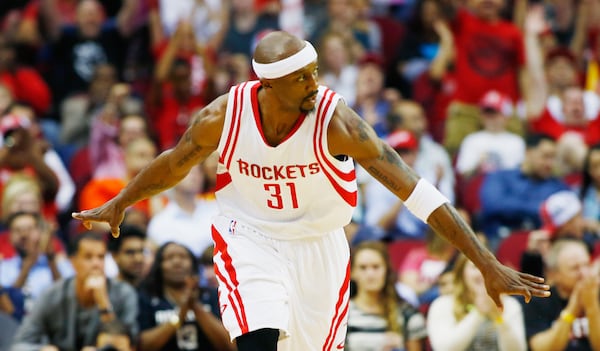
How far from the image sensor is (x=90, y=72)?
47.9ft

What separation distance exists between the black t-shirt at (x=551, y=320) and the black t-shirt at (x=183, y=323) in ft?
7.60

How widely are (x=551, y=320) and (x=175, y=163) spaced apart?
3563 millimetres

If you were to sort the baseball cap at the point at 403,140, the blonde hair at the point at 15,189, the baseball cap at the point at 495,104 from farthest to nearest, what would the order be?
the baseball cap at the point at 495,104 < the baseball cap at the point at 403,140 < the blonde hair at the point at 15,189

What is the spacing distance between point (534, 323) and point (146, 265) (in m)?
3.24

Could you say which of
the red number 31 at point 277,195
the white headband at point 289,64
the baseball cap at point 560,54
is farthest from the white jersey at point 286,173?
the baseball cap at point 560,54

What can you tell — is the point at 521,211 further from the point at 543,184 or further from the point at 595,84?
the point at 595,84

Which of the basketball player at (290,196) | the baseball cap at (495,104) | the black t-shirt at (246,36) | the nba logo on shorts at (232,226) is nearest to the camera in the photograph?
the basketball player at (290,196)

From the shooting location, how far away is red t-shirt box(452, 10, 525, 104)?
13.8 metres

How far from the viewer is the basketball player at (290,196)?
655 centimetres

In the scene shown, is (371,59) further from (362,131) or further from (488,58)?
(362,131)

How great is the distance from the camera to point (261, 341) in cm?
653

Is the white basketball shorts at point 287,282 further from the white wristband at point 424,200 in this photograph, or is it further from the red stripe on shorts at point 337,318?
the white wristband at point 424,200

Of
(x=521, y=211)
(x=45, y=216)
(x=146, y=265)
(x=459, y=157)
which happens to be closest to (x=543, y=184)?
(x=521, y=211)

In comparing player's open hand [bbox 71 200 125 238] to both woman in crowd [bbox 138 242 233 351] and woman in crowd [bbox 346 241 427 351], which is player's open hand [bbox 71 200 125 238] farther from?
woman in crowd [bbox 346 241 427 351]
